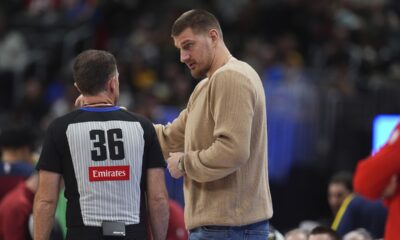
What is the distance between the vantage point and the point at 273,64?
15.1 m

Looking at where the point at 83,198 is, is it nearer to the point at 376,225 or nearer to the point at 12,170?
the point at 12,170

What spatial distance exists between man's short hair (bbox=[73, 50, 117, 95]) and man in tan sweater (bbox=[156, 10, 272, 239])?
465 millimetres

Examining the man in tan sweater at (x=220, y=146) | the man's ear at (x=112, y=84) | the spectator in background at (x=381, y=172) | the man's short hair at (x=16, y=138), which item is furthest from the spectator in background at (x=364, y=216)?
the spectator in background at (x=381, y=172)

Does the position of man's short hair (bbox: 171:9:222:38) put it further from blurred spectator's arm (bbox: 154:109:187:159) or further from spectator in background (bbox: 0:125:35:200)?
spectator in background (bbox: 0:125:35:200)

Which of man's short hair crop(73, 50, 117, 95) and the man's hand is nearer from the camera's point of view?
man's short hair crop(73, 50, 117, 95)

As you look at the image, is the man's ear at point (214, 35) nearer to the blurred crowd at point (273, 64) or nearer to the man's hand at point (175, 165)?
the man's hand at point (175, 165)

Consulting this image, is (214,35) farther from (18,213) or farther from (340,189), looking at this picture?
(340,189)

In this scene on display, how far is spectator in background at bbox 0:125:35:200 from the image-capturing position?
8430 mm

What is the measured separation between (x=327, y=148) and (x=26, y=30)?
778 centimetres

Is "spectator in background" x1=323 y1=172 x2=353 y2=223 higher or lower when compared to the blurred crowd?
lower

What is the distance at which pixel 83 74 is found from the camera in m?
4.98

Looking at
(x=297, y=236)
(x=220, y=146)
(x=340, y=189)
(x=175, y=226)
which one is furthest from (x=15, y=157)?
(x=220, y=146)

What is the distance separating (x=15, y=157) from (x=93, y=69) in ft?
12.6

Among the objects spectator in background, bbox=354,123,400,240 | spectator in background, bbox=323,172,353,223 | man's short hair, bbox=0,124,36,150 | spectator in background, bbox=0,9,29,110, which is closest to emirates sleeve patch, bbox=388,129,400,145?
spectator in background, bbox=354,123,400,240
